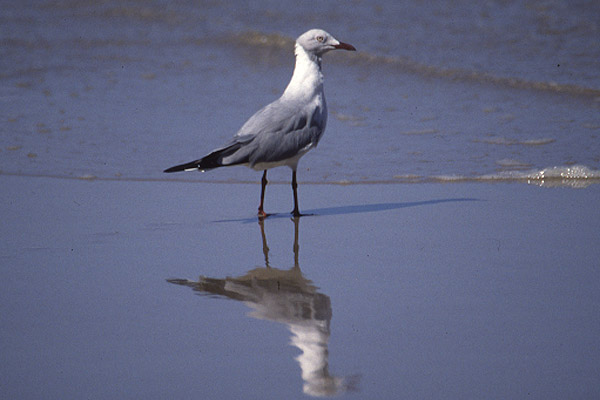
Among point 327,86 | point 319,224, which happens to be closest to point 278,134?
point 319,224

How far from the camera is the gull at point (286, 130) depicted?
4832 mm

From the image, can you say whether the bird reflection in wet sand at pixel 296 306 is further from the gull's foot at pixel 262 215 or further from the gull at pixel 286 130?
the gull at pixel 286 130

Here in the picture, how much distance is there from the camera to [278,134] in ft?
16.2

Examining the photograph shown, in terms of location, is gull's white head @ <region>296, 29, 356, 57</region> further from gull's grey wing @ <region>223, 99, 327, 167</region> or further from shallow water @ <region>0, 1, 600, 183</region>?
shallow water @ <region>0, 1, 600, 183</region>

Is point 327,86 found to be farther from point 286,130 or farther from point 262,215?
point 262,215

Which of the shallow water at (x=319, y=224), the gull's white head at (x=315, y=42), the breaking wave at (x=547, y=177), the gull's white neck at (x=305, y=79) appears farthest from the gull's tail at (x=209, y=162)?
the breaking wave at (x=547, y=177)

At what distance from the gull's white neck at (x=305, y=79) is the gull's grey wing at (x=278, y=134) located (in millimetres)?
95

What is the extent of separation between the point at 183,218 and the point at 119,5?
807 cm

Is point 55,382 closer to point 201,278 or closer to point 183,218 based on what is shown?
point 201,278

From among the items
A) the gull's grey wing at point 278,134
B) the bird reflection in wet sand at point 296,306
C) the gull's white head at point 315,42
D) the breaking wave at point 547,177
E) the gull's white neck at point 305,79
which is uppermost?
the gull's white head at point 315,42

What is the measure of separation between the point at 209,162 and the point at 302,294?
4.68 feet

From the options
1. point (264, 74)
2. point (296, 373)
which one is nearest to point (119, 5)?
point (264, 74)

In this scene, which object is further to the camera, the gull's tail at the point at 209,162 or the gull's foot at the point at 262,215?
the gull's foot at the point at 262,215

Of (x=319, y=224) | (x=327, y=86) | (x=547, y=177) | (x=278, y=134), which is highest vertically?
(x=327, y=86)
